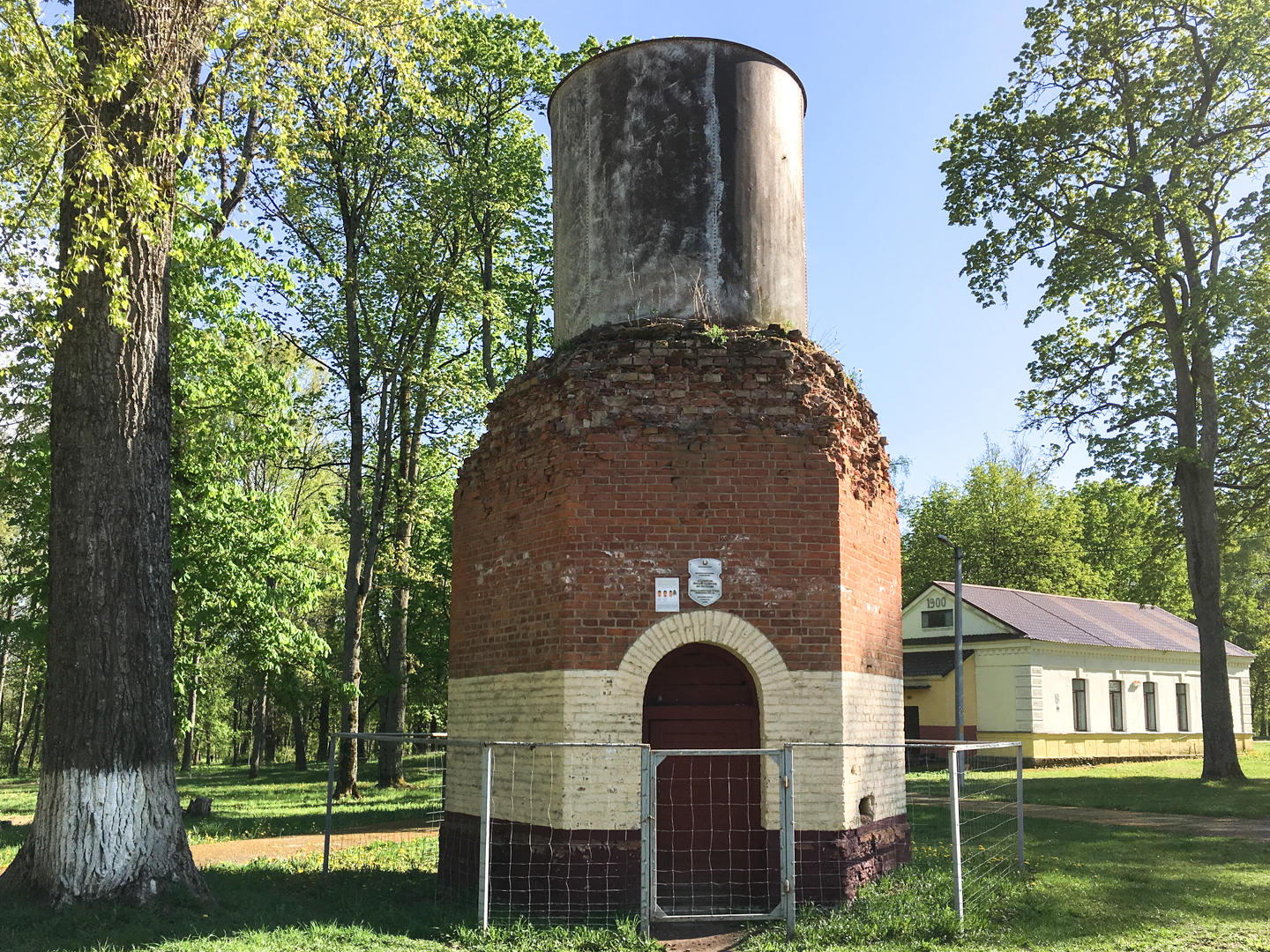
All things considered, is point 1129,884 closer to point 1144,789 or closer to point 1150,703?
point 1144,789

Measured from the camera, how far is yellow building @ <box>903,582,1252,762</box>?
99.8 feet

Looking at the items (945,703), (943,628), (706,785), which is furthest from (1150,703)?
(706,785)

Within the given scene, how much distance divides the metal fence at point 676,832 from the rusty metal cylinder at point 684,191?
14.6 feet

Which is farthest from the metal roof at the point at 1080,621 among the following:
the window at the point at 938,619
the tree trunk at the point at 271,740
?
the tree trunk at the point at 271,740

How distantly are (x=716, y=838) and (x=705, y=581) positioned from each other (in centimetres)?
239

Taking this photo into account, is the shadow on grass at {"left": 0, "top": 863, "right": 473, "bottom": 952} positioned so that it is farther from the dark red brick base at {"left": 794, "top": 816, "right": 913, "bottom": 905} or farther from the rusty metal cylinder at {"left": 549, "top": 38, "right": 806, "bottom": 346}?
the rusty metal cylinder at {"left": 549, "top": 38, "right": 806, "bottom": 346}

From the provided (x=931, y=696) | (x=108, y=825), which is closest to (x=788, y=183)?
(x=108, y=825)

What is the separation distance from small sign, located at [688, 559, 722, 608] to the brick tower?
2cm

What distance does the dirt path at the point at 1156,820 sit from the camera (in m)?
14.7

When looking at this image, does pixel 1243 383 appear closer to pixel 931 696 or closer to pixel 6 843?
pixel 931 696

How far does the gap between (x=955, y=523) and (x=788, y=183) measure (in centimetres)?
3847

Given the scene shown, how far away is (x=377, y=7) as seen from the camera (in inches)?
460

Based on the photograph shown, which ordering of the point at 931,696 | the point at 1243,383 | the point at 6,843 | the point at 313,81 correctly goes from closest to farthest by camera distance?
the point at 313,81 → the point at 6,843 → the point at 1243,383 → the point at 931,696

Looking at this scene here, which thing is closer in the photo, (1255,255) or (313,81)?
(313,81)
